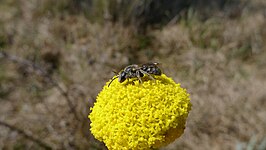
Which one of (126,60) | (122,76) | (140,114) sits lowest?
(140,114)

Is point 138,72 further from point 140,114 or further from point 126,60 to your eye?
point 126,60

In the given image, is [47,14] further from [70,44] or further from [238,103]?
[238,103]

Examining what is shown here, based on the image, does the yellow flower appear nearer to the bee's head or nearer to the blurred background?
the bee's head

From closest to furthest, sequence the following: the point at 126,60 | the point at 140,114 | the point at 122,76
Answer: the point at 140,114 → the point at 122,76 → the point at 126,60

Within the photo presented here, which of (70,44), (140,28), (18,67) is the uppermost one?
(140,28)

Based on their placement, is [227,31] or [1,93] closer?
[1,93]

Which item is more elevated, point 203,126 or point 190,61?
point 190,61

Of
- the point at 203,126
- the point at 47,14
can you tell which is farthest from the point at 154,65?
the point at 47,14

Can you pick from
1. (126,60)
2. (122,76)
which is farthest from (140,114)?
(126,60)
